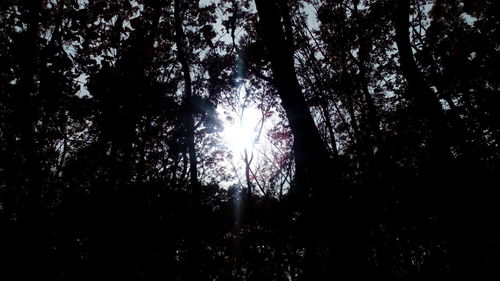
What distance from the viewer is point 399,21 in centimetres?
970

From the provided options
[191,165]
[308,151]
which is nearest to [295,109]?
[308,151]

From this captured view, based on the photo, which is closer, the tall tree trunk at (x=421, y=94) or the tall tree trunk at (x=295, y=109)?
the tall tree trunk at (x=295, y=109)

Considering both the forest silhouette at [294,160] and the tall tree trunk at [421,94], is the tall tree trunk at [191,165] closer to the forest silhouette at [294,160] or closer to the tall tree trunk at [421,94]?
the forest silhouette at [294,160]

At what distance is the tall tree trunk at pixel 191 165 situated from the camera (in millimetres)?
10961

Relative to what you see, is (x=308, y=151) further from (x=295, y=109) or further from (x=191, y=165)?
(x=191, y=165)

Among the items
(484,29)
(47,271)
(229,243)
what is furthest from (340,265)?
(229,243)

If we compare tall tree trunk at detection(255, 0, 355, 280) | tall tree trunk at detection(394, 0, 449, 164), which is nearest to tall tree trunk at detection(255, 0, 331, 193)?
tall tree trunk at detection(255, 0, 355, 280)

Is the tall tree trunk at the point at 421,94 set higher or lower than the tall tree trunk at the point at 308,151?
higher

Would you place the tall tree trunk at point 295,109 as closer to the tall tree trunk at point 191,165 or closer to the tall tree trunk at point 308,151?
the tall tree trunk at point 308,151

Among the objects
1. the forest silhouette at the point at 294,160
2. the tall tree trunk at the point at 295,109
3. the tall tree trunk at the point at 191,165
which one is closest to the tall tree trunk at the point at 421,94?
the forest silhouette at the point at 294,160

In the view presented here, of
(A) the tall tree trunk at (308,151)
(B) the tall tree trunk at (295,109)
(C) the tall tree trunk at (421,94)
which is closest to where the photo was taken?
(A) the tall tree trunk at (308,151)

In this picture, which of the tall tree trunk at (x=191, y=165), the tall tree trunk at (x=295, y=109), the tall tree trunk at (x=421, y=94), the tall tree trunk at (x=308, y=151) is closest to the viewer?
the tall tree trunk at (x=308, y=151)

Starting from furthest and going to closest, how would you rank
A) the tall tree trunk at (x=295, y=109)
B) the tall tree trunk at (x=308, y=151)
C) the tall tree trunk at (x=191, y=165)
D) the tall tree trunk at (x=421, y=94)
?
1. the tall tree trunk at (x=191, y=165)
2. the tall tree trunk at (x=421, y=94)
3. the tall tree trunk at (x=295, y=109)
4. the tall tree trunk at (x=308, y=151)

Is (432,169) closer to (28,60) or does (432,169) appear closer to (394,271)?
(394,271)
